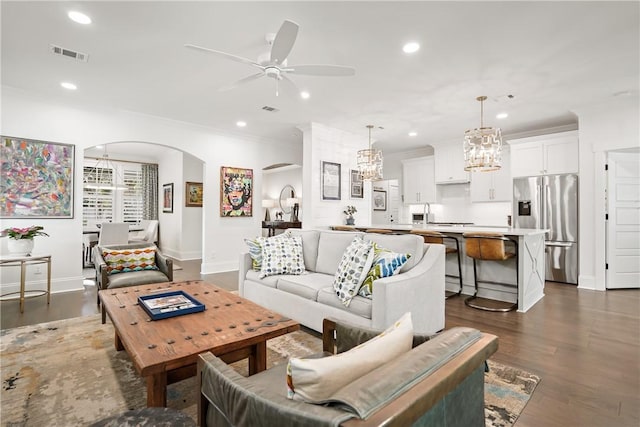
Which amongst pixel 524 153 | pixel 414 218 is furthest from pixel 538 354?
pixel 414 218

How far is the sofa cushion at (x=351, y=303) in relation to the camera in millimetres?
2555

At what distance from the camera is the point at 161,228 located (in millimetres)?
9016

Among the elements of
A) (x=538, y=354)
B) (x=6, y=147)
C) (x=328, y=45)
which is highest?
(x=328, y=45)

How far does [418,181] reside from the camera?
25.7 ft

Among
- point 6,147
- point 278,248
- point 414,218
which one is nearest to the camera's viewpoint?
point 278,248

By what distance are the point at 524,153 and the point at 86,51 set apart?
21.6 feet

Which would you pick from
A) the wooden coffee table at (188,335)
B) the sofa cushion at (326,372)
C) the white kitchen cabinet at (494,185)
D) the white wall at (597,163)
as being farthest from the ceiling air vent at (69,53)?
the white kitchen cabinet at (494,185)

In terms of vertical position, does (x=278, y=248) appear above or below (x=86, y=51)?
below

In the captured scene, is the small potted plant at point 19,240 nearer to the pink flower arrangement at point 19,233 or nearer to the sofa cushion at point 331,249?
the pink flower arrangement at point 19,233

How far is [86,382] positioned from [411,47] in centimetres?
382

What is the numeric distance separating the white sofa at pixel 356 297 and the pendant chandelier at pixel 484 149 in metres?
1.89

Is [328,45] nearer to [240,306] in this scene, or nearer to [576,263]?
[240,306]

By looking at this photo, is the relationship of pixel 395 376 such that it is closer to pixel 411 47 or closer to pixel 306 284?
pixel 306 284

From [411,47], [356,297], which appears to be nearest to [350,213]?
[411,47]
